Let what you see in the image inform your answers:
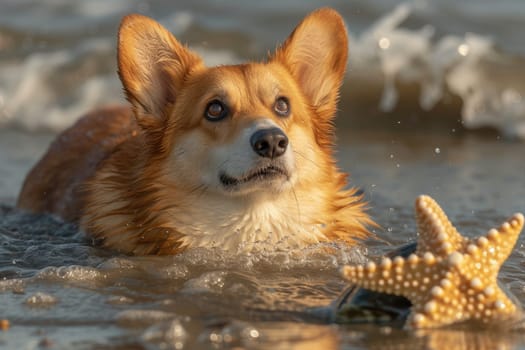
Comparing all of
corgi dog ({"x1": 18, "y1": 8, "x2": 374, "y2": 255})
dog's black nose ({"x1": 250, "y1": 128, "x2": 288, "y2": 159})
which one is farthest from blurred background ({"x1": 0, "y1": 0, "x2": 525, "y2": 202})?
dog's black nose ({"x1": 250, "y1": 128, "x2": 288, "y2": 159})

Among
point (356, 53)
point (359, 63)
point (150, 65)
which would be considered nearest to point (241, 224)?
point (150, 65)

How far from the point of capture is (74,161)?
5.84 m

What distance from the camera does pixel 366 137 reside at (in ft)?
28.2

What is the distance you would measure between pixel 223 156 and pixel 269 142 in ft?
1.01

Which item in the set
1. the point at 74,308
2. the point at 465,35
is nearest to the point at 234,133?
the point at 74,308

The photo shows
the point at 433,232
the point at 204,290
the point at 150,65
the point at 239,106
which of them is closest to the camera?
the point at 433,232

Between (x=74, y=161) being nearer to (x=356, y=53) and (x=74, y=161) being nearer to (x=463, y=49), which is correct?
(x=356, y=53)

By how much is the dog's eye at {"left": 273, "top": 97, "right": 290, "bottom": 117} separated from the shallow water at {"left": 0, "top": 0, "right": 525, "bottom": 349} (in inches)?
26.1

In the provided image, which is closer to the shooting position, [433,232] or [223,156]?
[433,232]

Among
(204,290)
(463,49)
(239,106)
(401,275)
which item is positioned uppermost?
(463,49)

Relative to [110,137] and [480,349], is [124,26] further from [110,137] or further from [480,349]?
[480,349]

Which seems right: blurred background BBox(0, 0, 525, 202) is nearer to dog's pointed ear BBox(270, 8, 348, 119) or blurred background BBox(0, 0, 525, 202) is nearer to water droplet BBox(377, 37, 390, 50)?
water droplet BBox(377, 37, 390, 50)

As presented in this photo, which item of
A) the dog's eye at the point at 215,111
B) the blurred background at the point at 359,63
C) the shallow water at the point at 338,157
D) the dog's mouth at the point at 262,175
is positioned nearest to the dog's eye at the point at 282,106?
the dog's eye at the point at 215,111

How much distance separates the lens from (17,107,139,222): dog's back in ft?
17.9
